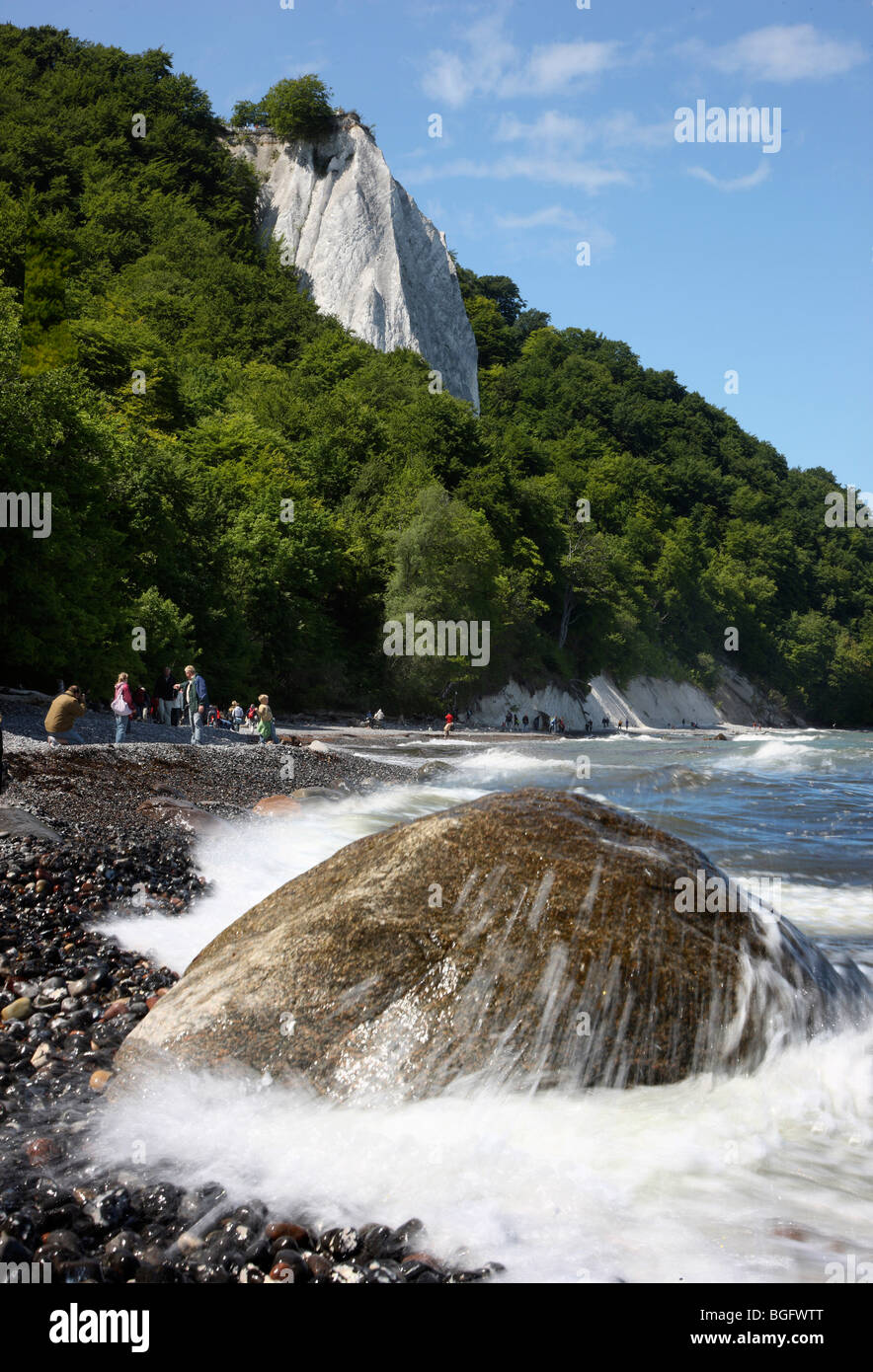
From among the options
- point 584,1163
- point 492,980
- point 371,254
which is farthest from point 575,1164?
point 371,254

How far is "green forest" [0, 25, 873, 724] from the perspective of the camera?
38594 millimetres

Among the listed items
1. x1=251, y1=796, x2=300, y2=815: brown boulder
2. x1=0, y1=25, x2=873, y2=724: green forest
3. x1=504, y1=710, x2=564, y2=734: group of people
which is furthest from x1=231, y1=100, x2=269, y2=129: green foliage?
x1=251, y1=796, x2=300, y2=815: brown boulder

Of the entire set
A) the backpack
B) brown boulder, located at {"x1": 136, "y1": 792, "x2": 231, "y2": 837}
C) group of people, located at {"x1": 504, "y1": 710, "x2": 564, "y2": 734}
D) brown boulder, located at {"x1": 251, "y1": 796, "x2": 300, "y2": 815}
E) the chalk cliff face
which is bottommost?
group of people, located at {"x1": 504, "y1": 710, "x2": 564, "y2": 734}

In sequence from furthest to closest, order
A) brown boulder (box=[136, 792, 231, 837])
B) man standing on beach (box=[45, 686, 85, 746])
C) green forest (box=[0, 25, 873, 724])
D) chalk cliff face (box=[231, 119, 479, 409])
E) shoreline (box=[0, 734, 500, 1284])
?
1. chalk cliff face (box=[231, 119, 479, 409])
2. green forest (box=[0, 25, 873, 724])
3. man standing on beach (box=[45, 686, 85, 746])
4. brown boulder (box=[136, 792, 231, 837])
5. shoreline (box=[0, 734, 500, 1284])

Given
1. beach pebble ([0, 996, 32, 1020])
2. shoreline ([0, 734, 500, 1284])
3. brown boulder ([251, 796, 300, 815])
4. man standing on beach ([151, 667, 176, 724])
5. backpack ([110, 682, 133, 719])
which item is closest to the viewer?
shoreline ([0, 734, 500, 1284])

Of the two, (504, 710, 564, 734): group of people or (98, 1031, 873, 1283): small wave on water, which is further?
(504, 710, 564, 734): group of people

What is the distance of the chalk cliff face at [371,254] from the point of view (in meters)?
110

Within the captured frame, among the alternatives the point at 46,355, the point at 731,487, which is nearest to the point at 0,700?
the point at 46,355

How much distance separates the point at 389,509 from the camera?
70.1 metres

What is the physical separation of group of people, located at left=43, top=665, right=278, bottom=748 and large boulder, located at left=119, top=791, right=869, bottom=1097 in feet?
53.6

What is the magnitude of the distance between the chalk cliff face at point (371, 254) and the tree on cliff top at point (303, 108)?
7.47 ft

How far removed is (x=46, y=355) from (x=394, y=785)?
133ft

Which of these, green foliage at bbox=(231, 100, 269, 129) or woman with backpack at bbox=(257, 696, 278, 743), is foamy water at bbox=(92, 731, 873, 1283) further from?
green foliage at bbox=(231, 100, 269, 129)

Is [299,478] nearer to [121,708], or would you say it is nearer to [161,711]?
[161,711]
